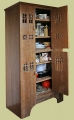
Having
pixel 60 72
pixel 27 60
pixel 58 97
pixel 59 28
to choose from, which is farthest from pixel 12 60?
pixel 58 97

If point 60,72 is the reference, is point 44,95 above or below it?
below

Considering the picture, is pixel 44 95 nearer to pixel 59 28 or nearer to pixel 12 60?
pixel 12 60

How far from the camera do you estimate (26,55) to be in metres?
3.12

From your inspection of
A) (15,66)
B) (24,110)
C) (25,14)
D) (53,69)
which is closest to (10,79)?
(15,66)

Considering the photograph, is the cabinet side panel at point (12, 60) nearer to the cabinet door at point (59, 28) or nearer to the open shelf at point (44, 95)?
the open shelf at point (44, 95)

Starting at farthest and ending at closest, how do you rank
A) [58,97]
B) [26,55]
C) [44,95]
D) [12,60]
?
[58,97]
[44,95]
[12,60]
[26,55]

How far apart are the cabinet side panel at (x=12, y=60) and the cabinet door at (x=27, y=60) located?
89 mm

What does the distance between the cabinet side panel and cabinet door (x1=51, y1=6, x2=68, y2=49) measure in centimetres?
83

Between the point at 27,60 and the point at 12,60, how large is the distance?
12.0 inches

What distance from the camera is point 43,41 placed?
Answer: 13.4 ft

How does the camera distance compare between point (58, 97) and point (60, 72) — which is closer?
point (60, 72)

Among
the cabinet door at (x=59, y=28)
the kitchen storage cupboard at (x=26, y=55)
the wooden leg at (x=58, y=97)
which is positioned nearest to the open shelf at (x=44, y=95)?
the kitchen storage cupboard at (x=26, y=55)

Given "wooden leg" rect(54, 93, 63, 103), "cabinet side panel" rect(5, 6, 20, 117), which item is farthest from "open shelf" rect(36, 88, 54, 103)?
"cabinet side panel" rect(5, 6, 20, 117)

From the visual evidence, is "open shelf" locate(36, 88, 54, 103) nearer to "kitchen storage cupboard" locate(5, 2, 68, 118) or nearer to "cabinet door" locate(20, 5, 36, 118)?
"kitchen storage cupboard" locate(5, 2, 68, 118)
